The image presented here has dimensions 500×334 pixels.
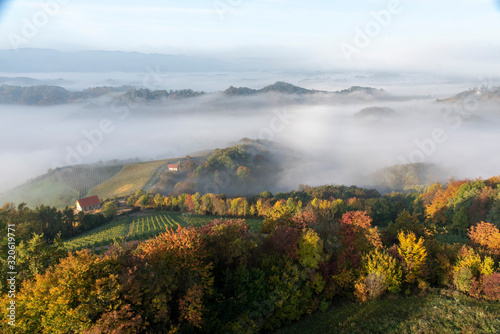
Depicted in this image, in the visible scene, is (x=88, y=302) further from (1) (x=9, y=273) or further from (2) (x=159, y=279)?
(1) (x=9, y=273)

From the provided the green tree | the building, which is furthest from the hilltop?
the green tree

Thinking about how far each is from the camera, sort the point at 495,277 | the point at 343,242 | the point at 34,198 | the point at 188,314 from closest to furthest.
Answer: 1. the point at 188,314
2. the point at 495,277
3. the point at 343,242
4. the point at 34,198

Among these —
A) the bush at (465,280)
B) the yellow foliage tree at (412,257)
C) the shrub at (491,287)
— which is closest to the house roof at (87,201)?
the yellow foliage tree at (412,257)

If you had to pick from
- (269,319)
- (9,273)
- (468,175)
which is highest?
(9,273)

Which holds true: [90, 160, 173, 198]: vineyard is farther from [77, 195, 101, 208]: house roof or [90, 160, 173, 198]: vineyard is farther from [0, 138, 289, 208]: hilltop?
[77, 195, 101, 208]: house roof

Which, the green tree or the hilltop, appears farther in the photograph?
the hilltop

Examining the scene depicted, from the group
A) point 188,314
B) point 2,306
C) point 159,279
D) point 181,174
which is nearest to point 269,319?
point 188,314
